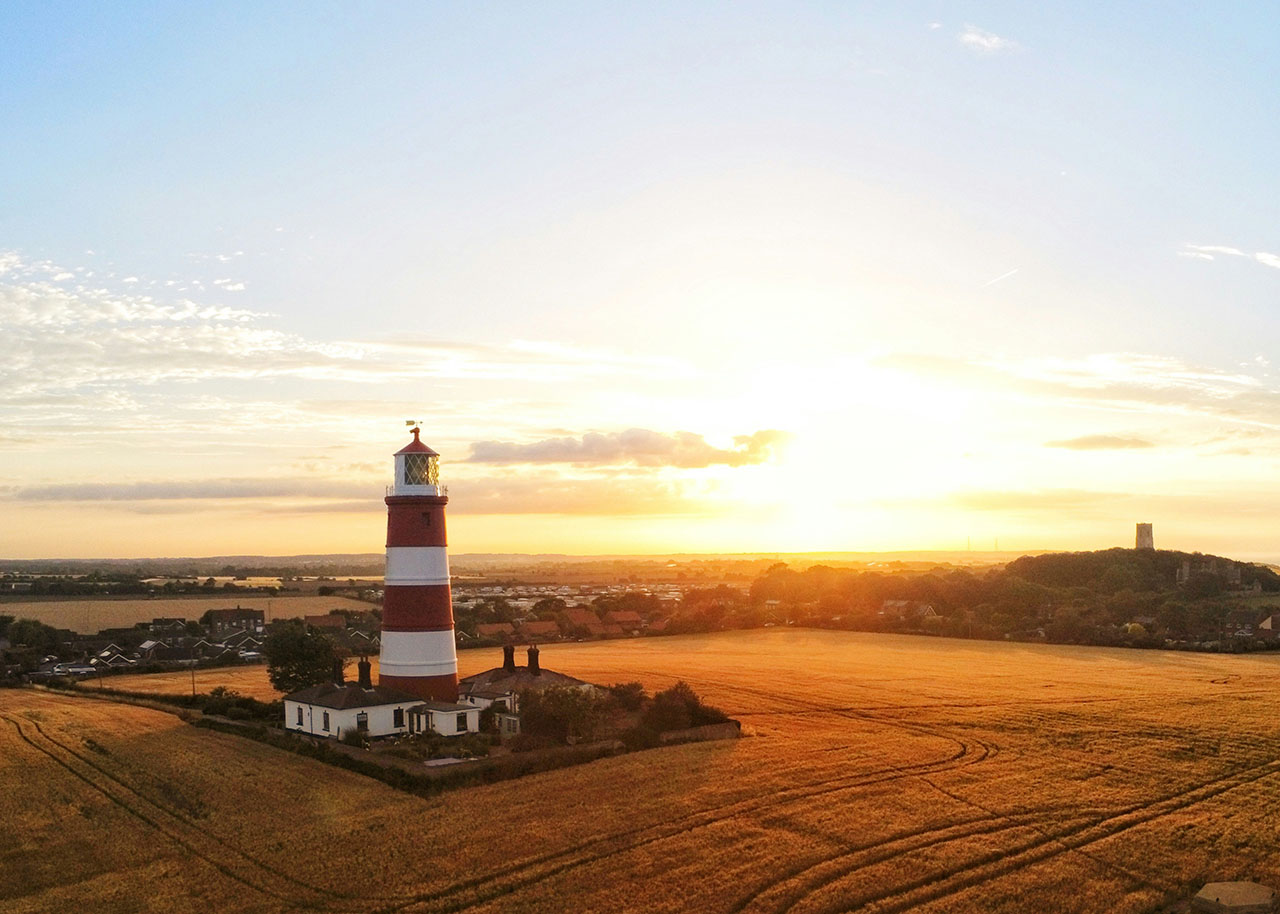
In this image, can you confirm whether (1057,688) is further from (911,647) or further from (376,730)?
(376,730)

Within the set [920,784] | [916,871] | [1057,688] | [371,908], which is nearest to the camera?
[371,908]

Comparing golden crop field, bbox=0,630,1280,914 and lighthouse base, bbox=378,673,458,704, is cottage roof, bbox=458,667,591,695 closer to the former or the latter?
lighthouse base, bbox=378,673,458,704

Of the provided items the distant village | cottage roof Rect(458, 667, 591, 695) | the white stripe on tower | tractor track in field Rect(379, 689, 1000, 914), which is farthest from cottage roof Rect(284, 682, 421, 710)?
the distant village

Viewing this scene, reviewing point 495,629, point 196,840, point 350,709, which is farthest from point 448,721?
point 495,629

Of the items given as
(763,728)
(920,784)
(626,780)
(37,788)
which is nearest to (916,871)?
(920,784)

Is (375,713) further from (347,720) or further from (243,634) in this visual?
(243,634)

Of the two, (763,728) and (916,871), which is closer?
(916,871)

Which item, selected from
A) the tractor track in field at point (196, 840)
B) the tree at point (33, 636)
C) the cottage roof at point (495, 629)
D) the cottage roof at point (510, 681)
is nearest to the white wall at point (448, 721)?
the cottage roof at point (510, 681)

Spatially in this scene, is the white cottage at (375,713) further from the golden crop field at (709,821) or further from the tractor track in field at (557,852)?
the tractor track in field at (557,852)
